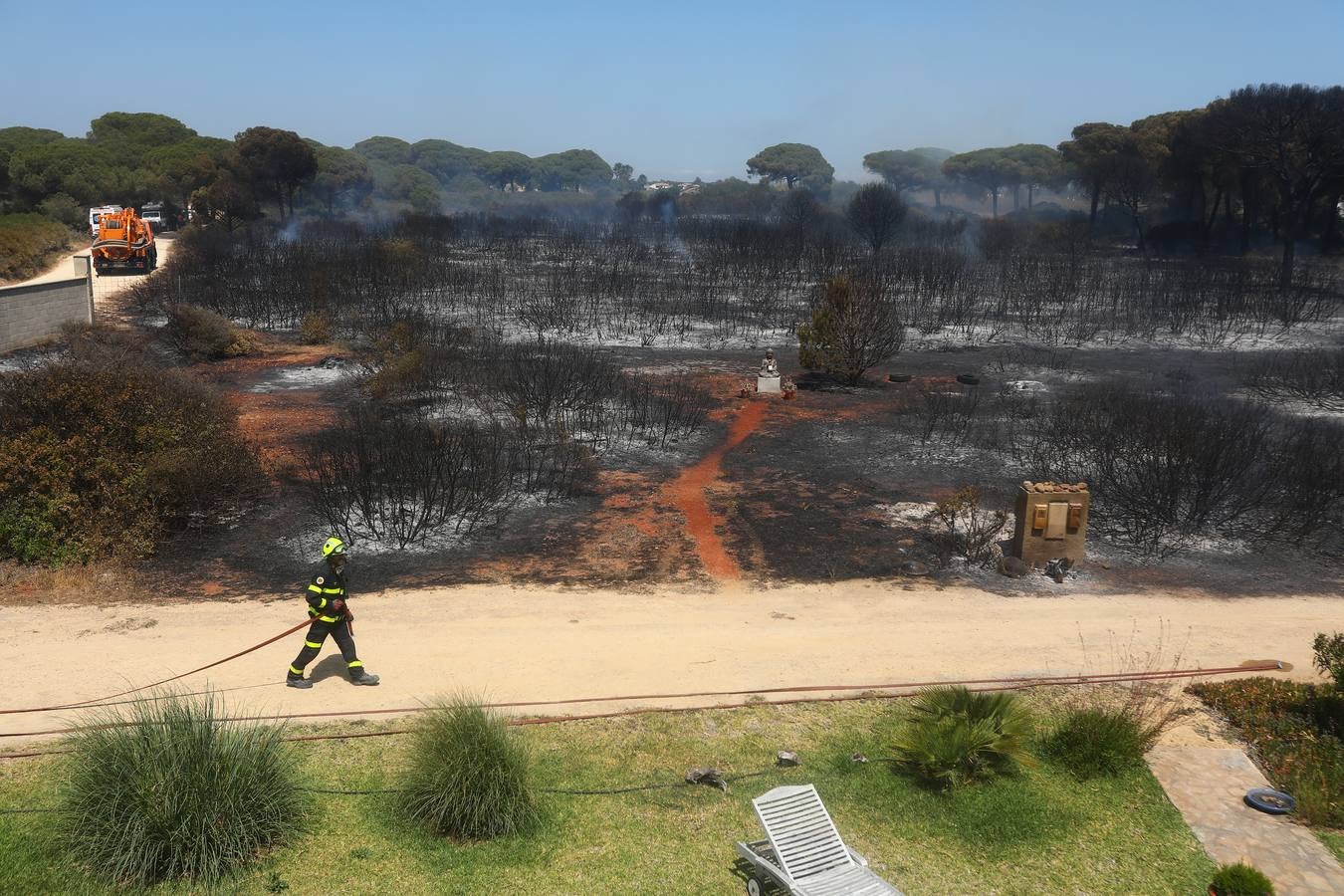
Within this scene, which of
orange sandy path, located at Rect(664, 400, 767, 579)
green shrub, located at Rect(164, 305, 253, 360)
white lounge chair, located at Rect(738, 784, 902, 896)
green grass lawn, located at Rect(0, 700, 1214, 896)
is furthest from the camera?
green shrub, located at Rect(164, 305, 253, 360)

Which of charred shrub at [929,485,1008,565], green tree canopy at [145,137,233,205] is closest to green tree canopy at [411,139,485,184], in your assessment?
green tree canopy at [145,137,233,205]

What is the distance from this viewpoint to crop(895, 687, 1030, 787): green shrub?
793 cm

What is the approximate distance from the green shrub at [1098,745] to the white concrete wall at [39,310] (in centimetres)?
2493

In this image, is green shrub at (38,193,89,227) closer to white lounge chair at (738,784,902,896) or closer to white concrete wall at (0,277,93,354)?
white concrete wall at (0,277,93,354)

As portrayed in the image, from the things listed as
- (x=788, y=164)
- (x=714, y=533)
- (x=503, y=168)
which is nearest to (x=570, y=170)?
(x=503, y=168)

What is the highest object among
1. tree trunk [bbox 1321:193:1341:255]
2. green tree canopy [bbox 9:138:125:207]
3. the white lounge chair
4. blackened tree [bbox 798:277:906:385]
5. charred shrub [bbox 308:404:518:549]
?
green tree canopy [bbox 9:138:125:207]

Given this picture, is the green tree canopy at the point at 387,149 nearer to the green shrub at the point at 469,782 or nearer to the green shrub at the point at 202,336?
the green shrub at the point at 202,336

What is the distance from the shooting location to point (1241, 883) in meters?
6.22

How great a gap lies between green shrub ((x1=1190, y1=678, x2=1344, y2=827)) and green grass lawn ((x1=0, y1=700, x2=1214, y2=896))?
1046 millimetres

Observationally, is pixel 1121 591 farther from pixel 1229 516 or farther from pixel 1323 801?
pixel 1323 801

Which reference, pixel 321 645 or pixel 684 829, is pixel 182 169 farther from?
pixel 684 829

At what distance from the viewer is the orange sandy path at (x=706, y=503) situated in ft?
43.6

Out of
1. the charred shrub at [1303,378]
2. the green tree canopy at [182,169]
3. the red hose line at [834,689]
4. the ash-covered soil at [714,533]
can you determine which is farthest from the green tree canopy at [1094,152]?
the red hose line at [834,689]

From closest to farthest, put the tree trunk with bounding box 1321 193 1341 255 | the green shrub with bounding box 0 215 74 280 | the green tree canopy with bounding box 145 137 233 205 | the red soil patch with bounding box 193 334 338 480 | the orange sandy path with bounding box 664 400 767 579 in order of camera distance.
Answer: the orange sandy path with bounding box 664 400 767 579 → the red soil patch with bounding box 193 334 338 480 → the green shrub with bounding box 0 215 74 280 → the tree trunk with bounding box 1321 193 1341 255 → the green tree canopy with bounding box 145 137 233 205
